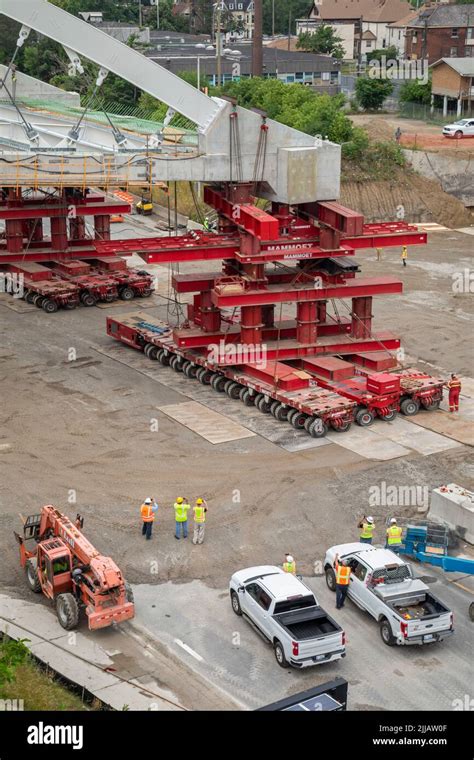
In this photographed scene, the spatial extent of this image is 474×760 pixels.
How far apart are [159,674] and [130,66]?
2326 centimetres

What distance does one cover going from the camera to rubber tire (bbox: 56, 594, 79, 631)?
23922 mm

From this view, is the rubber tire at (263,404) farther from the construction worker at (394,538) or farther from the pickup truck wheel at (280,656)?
the pickup truck wheel at (280,656)

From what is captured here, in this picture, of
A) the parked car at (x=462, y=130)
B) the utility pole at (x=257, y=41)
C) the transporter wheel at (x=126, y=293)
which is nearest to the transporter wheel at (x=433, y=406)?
the transporter wheel at (x=126, y=293)

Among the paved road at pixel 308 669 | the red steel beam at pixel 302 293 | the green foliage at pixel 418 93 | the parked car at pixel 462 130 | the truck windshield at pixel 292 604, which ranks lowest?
the paved road at pixel 308 669

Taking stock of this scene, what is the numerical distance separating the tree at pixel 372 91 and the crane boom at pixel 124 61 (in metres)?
54.9

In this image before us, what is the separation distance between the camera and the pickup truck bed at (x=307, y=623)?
22.9m

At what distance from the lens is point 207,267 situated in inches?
2274

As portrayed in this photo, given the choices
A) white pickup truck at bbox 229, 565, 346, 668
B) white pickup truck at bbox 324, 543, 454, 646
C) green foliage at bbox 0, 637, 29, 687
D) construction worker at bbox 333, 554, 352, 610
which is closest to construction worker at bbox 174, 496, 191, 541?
white pickup truck at bbox 229, 565, 346, 668

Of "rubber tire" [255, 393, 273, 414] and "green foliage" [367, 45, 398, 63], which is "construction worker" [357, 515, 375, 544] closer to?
"rubber tire" [255, 393, 273, 414]

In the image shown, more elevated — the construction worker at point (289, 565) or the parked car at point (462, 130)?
the parked car at point (462, 130)

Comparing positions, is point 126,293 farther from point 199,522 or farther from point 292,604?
point 292,604

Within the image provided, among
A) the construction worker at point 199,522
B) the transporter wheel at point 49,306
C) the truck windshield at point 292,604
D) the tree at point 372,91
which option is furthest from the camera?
the tree at point 372,91
